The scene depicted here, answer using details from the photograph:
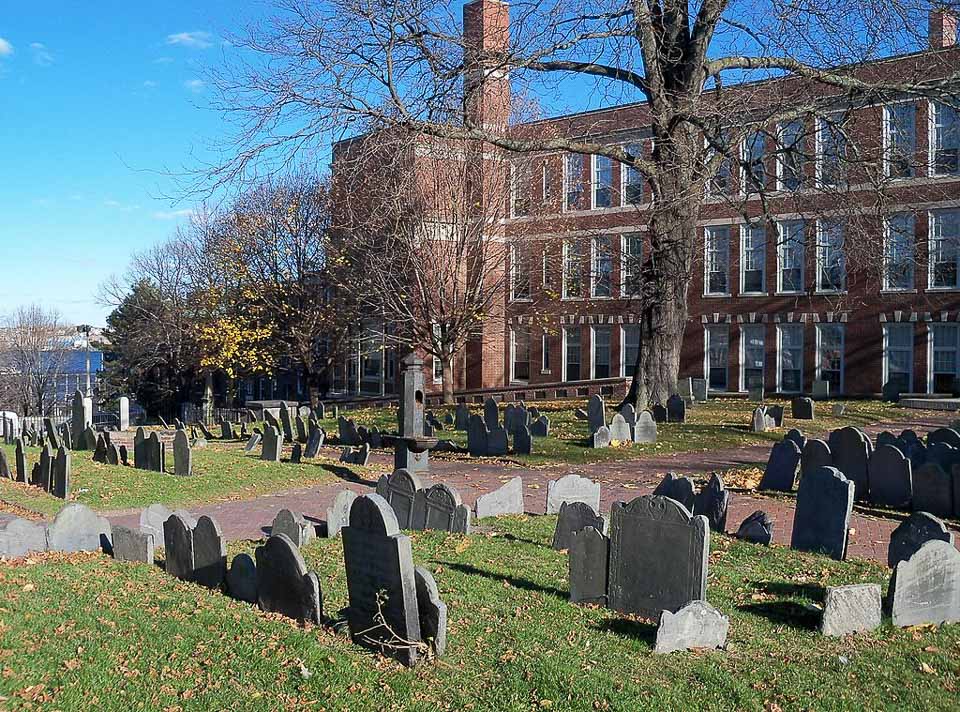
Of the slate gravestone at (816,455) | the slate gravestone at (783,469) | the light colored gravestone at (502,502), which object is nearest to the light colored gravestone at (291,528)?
the light colored gravestone at (502,502)

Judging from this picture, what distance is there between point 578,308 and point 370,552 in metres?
35.9

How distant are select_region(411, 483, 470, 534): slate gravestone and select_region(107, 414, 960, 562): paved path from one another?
2031 mm

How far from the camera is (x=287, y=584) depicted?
7.22 metres

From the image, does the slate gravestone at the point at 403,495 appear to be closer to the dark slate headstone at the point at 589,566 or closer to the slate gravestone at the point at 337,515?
the slate gravestone at the point at 337,515

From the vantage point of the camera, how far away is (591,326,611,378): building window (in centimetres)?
4159

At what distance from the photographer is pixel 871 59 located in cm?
1755

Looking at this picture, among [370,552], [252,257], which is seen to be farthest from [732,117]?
[252,257]

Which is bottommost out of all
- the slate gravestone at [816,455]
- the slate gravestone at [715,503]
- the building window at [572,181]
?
the slate gravestone at [715,503]

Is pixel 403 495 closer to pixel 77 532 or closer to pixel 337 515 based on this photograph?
pixel 337 515

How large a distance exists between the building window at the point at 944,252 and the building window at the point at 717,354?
8139 mm

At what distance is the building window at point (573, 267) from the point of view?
3534 cm

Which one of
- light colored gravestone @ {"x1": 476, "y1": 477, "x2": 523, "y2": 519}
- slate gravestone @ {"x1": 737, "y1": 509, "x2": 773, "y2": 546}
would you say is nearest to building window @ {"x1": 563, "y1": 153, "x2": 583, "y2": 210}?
light colored gravestone @ {"x1": 476, "y1": 477, "x2": 523, "y2": 519}

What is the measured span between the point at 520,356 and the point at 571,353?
248 centimetres

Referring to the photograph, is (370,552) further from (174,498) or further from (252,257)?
(252,257)
